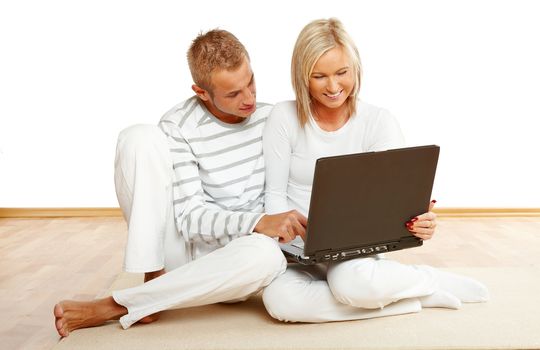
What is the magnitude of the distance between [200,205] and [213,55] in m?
0.43

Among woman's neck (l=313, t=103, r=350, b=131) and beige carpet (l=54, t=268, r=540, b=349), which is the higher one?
woman's neck (l=313, t=103, r=350, b=131)

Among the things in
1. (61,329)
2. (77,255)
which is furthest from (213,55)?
(77,255)

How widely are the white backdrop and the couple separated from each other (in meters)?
2.01

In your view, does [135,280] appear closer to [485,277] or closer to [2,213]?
[485,277]

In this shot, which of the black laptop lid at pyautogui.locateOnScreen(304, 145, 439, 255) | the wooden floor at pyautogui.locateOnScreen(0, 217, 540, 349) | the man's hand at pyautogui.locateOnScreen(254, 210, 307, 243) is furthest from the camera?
the wooden floor at pyautogui.locateOnScreen(0, 217, 540, 349)

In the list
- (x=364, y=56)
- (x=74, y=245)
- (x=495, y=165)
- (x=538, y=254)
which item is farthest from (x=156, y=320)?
(x=495, y=165)

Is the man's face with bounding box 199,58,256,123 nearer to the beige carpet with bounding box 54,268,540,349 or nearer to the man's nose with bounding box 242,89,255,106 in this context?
the man's nose with bounding box 242,89,255,106

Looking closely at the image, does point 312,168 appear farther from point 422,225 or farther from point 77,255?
point 77,255

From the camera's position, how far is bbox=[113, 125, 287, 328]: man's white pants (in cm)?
221

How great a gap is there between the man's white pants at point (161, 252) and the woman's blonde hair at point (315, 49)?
426mm

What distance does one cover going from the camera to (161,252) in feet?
7.69

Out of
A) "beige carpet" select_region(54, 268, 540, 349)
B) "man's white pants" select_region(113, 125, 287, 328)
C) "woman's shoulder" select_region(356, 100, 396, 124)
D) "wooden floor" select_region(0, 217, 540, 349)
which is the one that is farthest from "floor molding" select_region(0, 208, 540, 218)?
"man's white pants" select_region(113, 125, 287, 328)

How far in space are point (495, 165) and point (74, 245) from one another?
234 centimetres

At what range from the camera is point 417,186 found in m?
2.20
